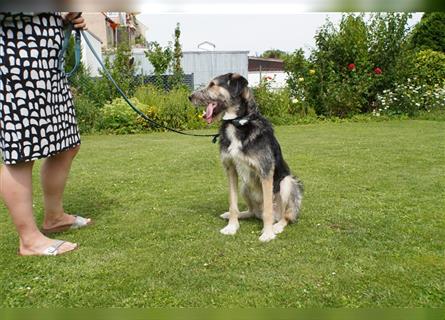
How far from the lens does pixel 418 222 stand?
4.17m

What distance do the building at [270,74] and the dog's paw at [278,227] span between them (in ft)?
36.7

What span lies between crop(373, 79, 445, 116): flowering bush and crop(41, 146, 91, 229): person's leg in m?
12.1

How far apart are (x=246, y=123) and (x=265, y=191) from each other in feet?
2.25

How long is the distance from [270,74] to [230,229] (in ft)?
39.4

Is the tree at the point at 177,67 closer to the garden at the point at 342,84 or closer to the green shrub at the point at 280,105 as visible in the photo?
the garden at the point at 342,84

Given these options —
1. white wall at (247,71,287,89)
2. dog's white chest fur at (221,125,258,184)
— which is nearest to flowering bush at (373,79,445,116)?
white wall at (247,71,287,89)

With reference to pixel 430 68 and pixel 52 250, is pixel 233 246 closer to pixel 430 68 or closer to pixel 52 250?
pixel 52 250

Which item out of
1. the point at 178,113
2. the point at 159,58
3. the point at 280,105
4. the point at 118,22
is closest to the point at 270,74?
the point at 280,105

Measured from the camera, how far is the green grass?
279cm

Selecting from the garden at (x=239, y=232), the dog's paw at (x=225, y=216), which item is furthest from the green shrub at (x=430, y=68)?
the dog's paw at (x=225, y=216)

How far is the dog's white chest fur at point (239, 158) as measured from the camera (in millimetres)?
4008

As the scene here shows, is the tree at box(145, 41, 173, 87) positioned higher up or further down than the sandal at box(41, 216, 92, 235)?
higher up

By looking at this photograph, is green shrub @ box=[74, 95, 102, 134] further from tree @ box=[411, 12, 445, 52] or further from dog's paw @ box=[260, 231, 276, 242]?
tree @ box=[411, 12, 445, 52]

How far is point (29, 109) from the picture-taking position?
3154mm
